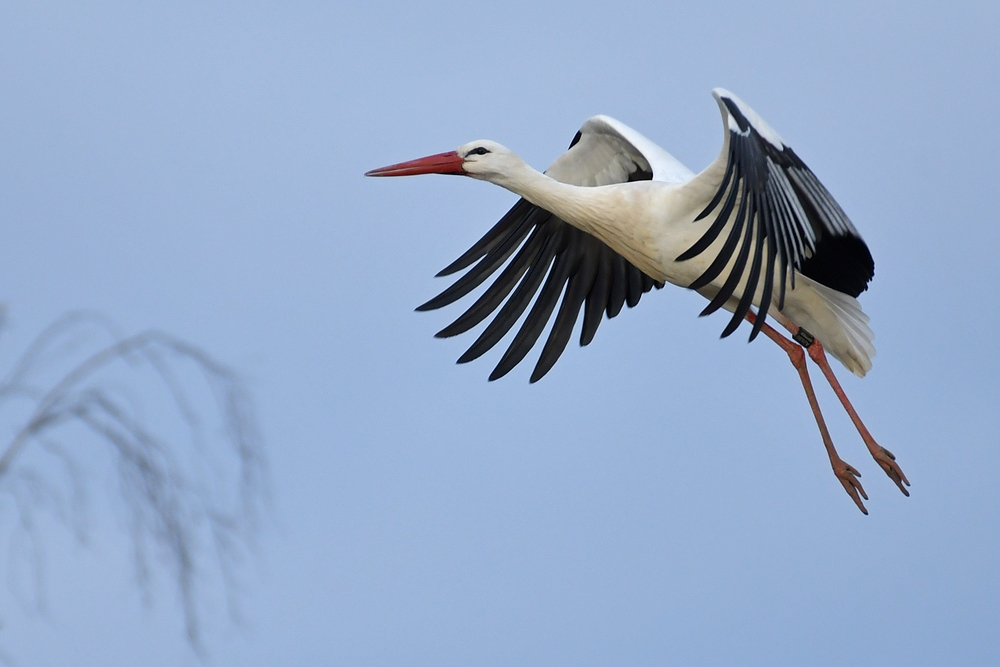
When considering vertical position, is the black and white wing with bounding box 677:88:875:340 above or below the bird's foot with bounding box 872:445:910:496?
above

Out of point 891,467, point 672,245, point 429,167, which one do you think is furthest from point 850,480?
point 429,167

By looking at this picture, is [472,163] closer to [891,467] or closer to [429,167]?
[429,167]

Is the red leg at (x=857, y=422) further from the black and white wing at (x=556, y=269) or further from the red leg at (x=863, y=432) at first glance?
the black and white wing at (x=556, y=269)

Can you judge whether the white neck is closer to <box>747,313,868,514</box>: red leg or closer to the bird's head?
the bird's head

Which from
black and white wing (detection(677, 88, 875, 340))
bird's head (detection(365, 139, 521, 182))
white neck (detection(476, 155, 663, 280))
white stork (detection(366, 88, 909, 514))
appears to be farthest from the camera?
bird's head (detection(365, 139, 521, 182))

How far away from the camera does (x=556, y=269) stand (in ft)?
26.2

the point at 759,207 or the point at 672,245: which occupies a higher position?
the point at 759,207

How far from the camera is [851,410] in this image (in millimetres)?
7105

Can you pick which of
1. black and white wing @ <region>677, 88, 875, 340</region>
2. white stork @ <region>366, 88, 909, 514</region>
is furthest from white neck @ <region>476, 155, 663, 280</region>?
black and white wing @ <region>677, 88, 875, 340</region>

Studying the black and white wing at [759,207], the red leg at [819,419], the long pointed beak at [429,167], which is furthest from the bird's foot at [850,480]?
the long pointed beak at [429,167]

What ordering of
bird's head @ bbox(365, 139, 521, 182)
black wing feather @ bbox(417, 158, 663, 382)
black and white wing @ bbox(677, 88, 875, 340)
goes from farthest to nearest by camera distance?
black wing feather @ bbox(417, 158, 663, 382) → bird's head @ bbox(365, 139, 521, 182) → black and white wing @ bbox(677, 88, 875, 340)

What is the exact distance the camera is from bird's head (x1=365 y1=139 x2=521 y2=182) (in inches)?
281

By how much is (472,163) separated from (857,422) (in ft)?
7.78

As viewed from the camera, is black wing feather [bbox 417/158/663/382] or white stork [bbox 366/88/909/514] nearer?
white stork [bbox 366/88/909/514]
